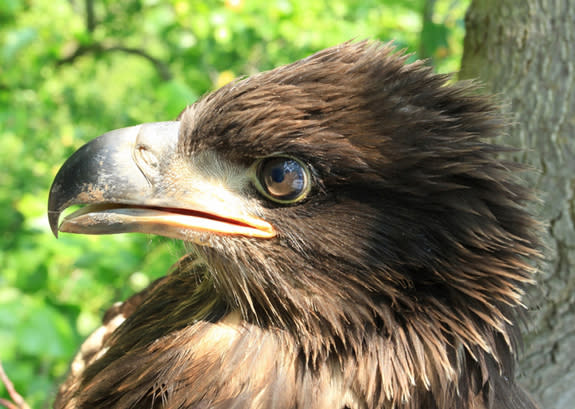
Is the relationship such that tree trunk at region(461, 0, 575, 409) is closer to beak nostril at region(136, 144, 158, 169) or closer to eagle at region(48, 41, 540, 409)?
eagle at region(48, 41, 540, 409)

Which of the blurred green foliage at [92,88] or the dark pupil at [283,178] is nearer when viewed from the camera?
the dark pupil at [283,178]

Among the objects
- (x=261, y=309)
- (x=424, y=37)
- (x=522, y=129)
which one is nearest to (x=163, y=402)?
(x=261, y=309)

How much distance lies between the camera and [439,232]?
5.57ft

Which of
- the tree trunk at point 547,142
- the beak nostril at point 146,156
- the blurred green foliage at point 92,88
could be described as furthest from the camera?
the blurred green foliage at point 92,88

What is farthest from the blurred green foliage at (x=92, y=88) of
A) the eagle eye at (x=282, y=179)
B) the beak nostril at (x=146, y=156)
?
the eagle eye at (x=282, y=179)

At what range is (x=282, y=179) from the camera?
175 cm

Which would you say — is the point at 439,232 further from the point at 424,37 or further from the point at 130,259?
the point at 130,259

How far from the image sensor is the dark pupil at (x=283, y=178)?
1.74 m

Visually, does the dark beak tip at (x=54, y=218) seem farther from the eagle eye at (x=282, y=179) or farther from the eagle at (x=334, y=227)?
the eagle eye at (x=282, y=179)

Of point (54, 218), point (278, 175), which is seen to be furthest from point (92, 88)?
point (278, 175)

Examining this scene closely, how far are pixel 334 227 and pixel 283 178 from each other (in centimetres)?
22

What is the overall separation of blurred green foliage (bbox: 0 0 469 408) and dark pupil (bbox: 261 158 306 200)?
76cm

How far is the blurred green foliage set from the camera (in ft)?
11.4

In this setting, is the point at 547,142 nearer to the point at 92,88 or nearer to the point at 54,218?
the point at 54,218
